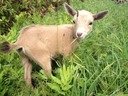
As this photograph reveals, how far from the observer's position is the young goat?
602cm

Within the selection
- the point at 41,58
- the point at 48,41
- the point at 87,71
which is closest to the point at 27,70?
the point at 41,58

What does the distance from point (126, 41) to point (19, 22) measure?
2.26m

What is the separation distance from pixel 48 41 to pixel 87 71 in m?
0.84

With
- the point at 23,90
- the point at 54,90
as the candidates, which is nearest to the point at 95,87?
the point at 54,90

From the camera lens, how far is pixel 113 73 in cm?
572

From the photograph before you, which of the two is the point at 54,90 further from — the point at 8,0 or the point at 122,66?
the point at 8,0

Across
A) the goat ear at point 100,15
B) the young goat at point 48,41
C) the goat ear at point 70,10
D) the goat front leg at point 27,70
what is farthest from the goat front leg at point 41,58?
the goat ear at point 100,15

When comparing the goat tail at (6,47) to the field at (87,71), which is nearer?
the field at (87,71)

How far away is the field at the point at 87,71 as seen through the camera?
18.2 ft

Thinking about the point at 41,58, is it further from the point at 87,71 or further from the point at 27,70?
the point at 87,71

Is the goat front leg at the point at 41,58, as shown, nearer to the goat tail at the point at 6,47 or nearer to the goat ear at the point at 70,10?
the goat tail at the point at 6,47

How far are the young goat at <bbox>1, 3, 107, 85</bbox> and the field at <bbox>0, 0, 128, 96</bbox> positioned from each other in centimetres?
14

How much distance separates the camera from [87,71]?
577 cm

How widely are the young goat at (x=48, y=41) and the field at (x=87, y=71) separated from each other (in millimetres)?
142
